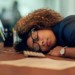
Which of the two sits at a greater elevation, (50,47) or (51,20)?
(51,20)

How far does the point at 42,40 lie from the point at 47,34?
0.06m

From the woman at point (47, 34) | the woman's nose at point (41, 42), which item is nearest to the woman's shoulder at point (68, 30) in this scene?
the woman at point (47, 34)

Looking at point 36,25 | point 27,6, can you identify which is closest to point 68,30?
point 36,25

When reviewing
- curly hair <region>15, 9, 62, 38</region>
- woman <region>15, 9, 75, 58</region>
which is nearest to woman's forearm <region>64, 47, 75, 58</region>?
woman <region>15, 9, 75, 58</region>

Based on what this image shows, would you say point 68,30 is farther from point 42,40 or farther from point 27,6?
point 27,6

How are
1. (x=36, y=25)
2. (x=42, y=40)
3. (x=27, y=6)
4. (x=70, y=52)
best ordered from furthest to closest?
(x=27, y=6) < (x=36, y=25) < (x=42, y=40) < (x=70, y=52)

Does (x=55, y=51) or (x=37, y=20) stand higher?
(x=37, y=20)

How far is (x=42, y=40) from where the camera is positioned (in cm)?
142

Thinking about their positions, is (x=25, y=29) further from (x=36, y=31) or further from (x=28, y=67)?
(x=28, y=67)

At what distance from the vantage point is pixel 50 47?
4.87 feet

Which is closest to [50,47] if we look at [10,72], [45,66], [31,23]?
[31,23]

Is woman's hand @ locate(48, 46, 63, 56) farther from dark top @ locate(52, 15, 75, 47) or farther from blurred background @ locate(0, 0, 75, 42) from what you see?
blurred background @ locate(0, 0, 75, 42)

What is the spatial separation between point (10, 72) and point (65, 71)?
21cm

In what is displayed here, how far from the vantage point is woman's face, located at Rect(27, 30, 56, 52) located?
1.42m
